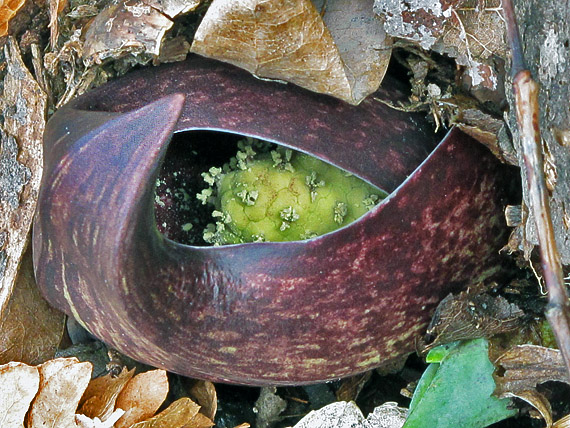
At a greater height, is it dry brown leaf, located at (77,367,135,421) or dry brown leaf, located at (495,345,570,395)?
dry brown leaf, located at (495,345,570,395)

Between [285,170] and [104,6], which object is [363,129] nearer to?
[285,170]

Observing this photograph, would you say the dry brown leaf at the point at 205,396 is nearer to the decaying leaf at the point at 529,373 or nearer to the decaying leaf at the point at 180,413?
the decaying leaf at the point at 180,413

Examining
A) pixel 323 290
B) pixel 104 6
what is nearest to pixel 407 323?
pixel 323 290

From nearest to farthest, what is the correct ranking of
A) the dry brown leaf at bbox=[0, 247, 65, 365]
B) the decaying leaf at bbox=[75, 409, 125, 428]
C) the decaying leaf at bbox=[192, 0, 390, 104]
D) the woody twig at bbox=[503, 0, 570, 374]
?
the woody twig at bbox=[503, 0, 570, 374], the decaying leaf at bbox=[192, 0, 390, 104], the decaying leaf at bbox=[75, 409, 125, 428], the dry brown leaf at bbox=[0, 247, 65, 365]

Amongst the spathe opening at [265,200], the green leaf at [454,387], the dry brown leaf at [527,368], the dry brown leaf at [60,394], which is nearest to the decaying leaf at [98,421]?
the dry brown leaf at [60,394]

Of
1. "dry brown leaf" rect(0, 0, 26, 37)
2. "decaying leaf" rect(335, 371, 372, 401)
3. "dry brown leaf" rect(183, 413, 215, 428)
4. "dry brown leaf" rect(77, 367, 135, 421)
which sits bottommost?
"decaying leaf" rect(335, 371, 372, 401)

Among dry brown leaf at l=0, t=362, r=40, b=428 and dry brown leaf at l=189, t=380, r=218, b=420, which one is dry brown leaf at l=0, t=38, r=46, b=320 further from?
dry brown leaf at l=189, t=380, r=218, b=420

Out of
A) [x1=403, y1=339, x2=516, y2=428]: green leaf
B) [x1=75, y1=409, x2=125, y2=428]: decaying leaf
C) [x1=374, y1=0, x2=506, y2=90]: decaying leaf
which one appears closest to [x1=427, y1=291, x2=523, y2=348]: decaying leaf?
[x1=403, y1=339, x2=516, y2=428]: green leaf
